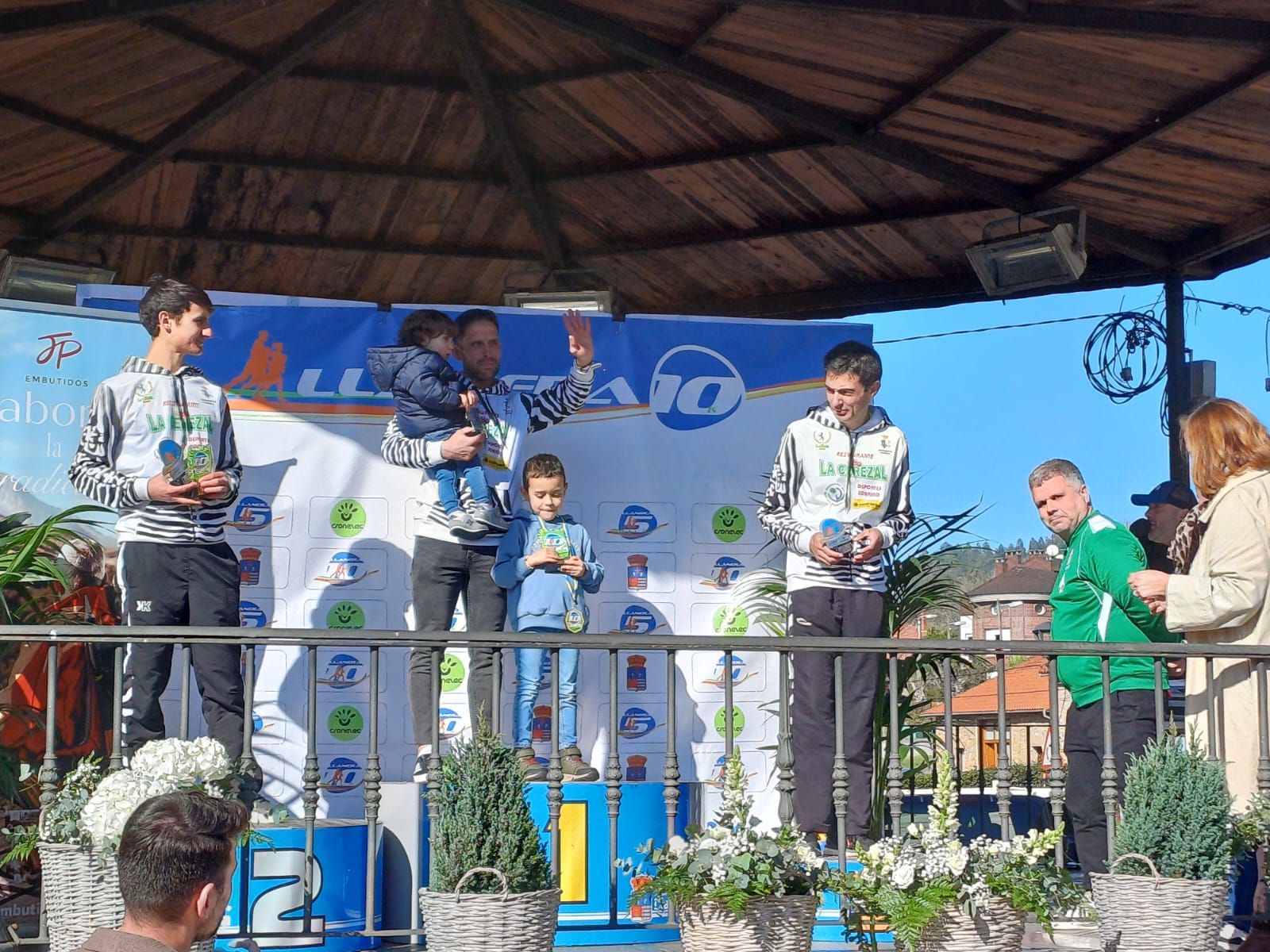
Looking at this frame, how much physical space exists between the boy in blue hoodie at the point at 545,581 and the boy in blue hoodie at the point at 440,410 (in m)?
0.16

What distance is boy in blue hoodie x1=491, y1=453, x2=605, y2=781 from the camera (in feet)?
19.7

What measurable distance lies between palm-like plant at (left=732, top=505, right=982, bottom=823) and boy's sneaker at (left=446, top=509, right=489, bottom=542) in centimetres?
128

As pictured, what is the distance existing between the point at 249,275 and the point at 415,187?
129 cm

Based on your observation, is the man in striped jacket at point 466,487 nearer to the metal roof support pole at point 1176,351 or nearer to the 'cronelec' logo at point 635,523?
the 'cronelec' logo at point 635,523

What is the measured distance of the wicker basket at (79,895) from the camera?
4.22 meters

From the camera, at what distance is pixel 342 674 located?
6.60 meters

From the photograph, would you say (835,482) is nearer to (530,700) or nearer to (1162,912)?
(530,700)

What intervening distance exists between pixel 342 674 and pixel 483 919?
258 centimetres

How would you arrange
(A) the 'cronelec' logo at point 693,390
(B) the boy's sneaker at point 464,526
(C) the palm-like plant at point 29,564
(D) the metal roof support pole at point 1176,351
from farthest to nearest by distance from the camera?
(D) the metal roof support pole at point 1176,351, (A) the 'cronelec' logo at point 693,390, (B) the boy's sneaker at point 464,526, (C) the palm-like plant at point 29,564

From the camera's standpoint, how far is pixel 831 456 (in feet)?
19.9

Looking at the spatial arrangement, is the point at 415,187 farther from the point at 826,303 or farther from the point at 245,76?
the point at 826,303

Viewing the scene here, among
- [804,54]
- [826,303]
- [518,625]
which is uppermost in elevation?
[804,54]

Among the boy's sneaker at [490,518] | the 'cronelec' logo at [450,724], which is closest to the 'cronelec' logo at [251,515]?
the boy's sneaker at [490,518]

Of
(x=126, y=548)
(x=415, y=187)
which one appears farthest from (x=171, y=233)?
(x=126, y=548)
